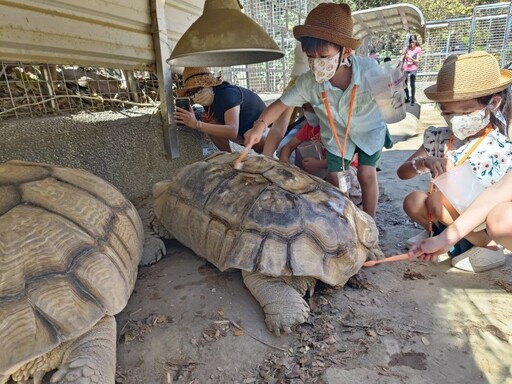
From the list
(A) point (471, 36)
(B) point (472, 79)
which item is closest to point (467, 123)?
(B) point (472, 79)

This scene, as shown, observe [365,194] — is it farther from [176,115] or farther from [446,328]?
[176,115]

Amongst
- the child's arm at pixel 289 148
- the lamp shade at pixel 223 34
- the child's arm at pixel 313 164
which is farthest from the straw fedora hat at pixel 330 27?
the child's arm at pixel 289 148

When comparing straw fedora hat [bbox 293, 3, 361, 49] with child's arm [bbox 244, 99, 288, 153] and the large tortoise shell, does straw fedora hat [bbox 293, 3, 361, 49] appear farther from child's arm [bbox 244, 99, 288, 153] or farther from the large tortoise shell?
the large tortoise shell

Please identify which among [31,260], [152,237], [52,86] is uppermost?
[52,86]

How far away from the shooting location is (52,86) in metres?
3.12

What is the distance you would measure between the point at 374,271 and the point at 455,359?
0.85 m

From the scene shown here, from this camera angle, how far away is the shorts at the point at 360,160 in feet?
10.1

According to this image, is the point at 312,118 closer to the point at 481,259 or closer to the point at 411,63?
the point at 481,259

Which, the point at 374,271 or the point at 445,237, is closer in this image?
the point at 445,237

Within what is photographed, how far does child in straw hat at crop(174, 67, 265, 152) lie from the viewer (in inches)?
148

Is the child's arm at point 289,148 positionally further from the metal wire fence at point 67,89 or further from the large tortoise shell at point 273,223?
Answer: the metal wire fence at point 67,89

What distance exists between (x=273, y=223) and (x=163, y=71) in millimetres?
2550

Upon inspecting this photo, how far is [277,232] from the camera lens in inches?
85.0

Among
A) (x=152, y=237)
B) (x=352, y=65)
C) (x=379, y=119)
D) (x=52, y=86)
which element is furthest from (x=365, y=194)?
(x=52, y=86)
